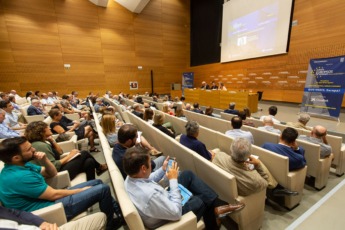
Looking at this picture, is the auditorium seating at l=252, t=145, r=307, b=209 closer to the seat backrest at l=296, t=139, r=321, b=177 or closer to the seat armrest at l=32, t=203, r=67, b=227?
the seat backrest at l=296, t=139, r=321, b=177

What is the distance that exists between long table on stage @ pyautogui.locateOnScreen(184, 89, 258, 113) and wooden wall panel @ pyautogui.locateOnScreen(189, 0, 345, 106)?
8.32 feet

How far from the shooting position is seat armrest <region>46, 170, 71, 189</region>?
1709mm

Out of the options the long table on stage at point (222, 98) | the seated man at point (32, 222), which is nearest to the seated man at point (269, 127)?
the seated man at point (32, 222)

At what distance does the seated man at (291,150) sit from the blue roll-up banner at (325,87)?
13.8ft

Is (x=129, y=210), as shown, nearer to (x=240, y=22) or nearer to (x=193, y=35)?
(x=240, y=22)

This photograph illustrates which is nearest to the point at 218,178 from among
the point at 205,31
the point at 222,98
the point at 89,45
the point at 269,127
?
the point at 269,127

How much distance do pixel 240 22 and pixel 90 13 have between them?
27.8 feet

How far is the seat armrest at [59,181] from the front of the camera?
1.71 m

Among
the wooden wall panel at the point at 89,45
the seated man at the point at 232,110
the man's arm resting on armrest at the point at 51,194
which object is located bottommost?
the man's arm resting on armrest at the point at 51,194

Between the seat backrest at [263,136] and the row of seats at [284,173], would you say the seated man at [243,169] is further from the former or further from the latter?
the seat backrest at [263,136]

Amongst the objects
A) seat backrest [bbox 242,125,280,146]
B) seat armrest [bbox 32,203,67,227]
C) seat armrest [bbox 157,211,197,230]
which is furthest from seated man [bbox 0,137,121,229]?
seat backrest [bbox 242,125,280,146]

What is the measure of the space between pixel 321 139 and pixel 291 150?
832mm

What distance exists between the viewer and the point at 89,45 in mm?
10070

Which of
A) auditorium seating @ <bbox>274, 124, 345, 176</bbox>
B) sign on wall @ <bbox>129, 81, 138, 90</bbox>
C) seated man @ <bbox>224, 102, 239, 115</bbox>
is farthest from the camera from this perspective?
sign on wall @ <bbox>129, 81, 138, 90</bbox>
